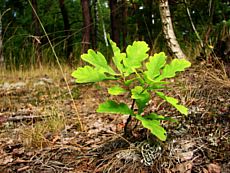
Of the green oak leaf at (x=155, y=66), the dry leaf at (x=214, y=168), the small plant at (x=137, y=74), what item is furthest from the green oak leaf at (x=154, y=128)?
the dry leaf at (x=214, y=168)

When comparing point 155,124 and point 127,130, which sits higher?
point 155,124

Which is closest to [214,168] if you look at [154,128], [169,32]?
[154,128]

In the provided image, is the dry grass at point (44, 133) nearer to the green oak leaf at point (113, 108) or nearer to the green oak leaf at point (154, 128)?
the green oak leaf at point (113, 108)

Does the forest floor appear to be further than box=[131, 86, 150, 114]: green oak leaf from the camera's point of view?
Yes

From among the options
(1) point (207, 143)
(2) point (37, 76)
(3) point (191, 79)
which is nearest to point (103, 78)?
(1) point (207, 143)

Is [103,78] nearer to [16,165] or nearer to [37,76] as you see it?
[16,165]

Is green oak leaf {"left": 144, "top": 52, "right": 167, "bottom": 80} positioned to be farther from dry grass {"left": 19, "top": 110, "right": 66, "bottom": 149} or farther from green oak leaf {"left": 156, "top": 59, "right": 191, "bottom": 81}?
dry grass {"left": 19, "top": 110, "right": 66, "bottom": 149}

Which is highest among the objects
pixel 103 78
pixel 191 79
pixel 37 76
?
pixel 103 78

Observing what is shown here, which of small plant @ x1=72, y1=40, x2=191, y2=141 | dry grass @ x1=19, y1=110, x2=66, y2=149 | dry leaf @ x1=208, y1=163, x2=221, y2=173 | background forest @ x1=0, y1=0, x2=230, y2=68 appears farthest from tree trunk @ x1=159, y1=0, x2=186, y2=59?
dry leaf @ x1=208, y1=163, x2=221, y2=173
